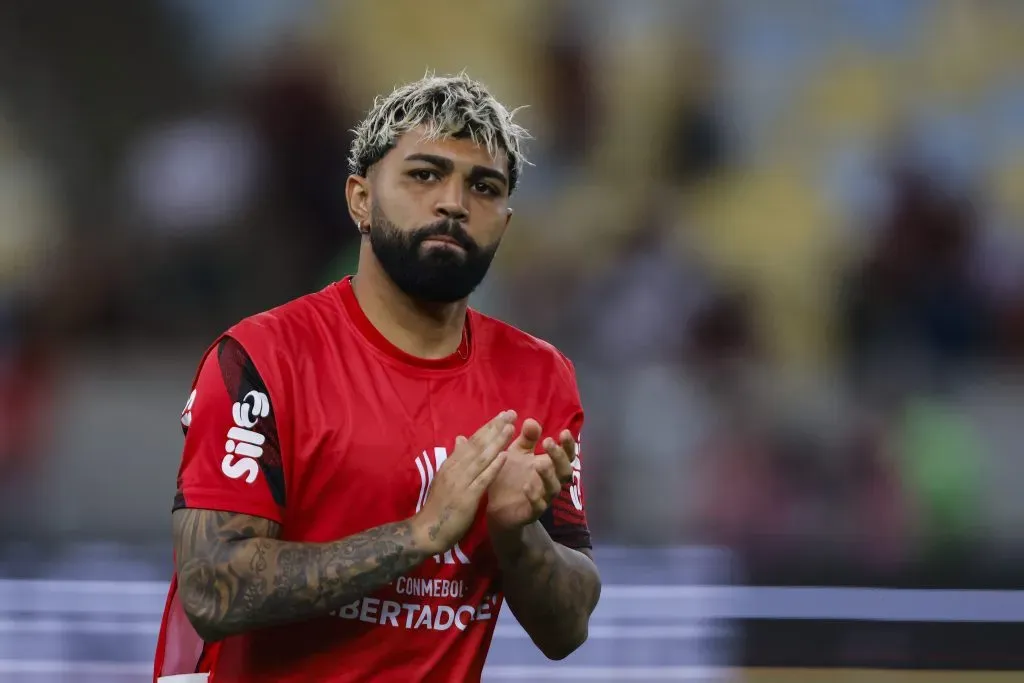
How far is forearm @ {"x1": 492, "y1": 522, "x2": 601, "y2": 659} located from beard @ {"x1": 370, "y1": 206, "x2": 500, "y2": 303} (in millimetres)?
419

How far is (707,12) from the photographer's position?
720cm

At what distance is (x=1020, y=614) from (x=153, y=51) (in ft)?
15.7

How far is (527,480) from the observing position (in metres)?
2.14

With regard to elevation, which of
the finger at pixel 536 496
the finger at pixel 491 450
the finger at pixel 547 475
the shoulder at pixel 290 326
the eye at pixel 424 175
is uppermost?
the eye at pixel 424 175

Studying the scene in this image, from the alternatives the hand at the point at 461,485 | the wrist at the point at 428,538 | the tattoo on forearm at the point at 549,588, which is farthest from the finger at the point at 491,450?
the tattoo on forearm at the point at 549,588

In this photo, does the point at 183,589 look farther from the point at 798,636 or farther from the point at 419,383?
the point at 798,636

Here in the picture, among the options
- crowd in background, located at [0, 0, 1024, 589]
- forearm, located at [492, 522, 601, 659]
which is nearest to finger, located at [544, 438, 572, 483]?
forearm, located at [492, 522, 601, 659]

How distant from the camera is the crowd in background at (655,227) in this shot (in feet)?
19.6

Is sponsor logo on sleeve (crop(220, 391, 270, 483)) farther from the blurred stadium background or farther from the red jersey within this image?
the blurred stadium background

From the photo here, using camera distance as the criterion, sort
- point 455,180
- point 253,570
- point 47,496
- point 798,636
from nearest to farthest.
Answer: point 253,570 < point 455,180 < point 798,636 < point 47,496

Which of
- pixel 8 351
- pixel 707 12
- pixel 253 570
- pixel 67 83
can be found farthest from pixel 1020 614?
pixel 67 83

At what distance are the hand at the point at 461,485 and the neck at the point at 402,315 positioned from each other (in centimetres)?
29

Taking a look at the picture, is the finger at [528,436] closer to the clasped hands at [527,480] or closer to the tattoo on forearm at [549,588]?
the clasped hands at [527,480]

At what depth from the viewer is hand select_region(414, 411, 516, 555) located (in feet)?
6.67
